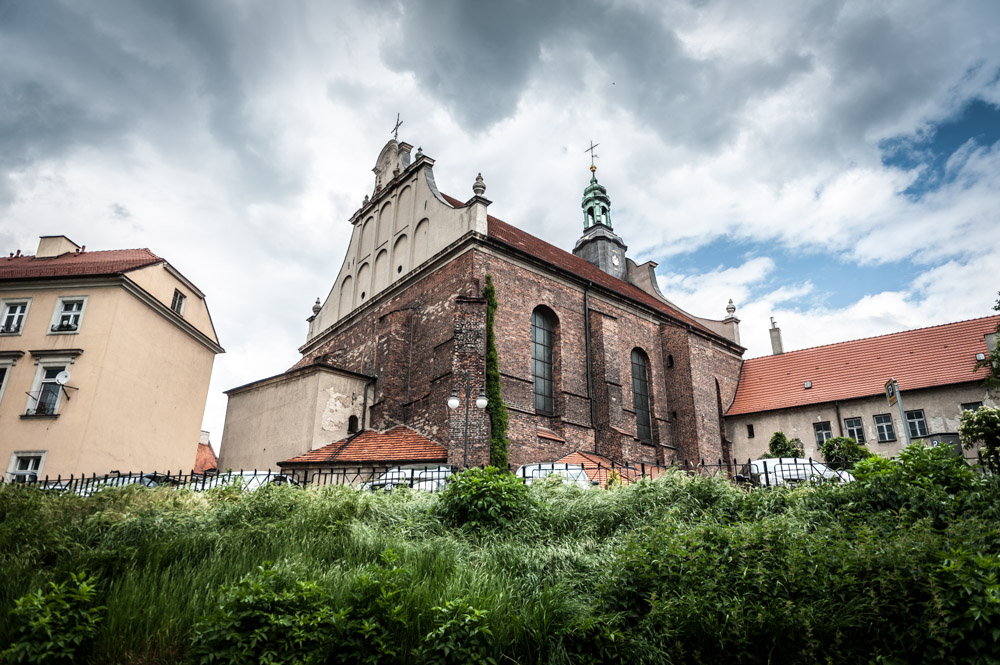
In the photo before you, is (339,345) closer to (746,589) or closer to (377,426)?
(377,426)

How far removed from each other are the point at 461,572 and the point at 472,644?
1785 mm

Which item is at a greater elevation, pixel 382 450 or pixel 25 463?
pixel 382 450

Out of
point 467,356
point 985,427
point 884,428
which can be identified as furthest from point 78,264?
point 884,428

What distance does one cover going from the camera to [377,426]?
76.6 ft

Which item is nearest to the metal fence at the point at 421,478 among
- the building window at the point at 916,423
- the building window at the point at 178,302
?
the building window at the point at 178,302

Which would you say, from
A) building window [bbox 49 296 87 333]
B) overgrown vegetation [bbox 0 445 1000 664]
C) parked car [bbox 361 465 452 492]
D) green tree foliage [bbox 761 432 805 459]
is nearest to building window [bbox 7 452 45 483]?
building window [bbox 49 296 87 333]

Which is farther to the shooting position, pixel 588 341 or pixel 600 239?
pixel 600 239

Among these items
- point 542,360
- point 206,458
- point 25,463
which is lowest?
point 25,463

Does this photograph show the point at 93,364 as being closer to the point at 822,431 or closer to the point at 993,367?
the point at 822,431

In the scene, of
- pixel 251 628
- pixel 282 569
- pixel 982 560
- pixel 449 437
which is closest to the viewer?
pixel 982 560

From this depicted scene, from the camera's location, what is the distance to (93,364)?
71.5 ft

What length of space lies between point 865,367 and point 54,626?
1315 inches

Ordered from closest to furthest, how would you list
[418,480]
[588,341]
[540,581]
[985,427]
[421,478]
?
[540,581] < [418,480] < [421,478] < [985,427] < [588,341]

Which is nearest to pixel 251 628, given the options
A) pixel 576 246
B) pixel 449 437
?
pixel 449 437
